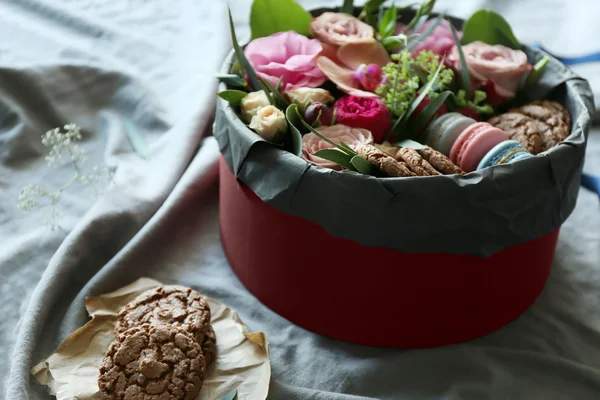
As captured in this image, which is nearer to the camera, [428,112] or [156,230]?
[428,112]

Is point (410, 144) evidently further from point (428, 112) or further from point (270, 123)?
point (270, 123)

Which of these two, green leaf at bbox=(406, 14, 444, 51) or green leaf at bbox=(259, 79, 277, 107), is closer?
green leaf at bbox=(259, 79, 277, 107)

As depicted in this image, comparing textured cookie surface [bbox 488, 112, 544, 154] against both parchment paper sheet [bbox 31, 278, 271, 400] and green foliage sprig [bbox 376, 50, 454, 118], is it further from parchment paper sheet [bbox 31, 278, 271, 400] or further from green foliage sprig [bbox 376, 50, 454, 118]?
parchment paper sheet [bbox 31, 278, 271, 400]

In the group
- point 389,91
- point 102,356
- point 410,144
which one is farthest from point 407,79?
point 102,356

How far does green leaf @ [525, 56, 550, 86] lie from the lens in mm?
1166

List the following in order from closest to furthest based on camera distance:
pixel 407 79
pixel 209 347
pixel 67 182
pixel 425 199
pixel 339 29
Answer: pixel 425 199 → pixel 209 347 → pixel 407 79 → pixel 339 29 → pixel 67 182

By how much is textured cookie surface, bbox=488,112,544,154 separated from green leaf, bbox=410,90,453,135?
11cm

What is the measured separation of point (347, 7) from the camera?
1.26 metres

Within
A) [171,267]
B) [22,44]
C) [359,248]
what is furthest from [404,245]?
[22,44]

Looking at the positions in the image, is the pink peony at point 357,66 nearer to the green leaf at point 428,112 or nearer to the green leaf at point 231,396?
the green leaf at point 428,112

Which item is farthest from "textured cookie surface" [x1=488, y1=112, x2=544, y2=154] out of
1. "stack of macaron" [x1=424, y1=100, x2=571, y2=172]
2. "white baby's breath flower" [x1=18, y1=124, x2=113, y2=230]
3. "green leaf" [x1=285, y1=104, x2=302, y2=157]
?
"white baby's breath flower" [x1=18, y1=124, x2=113, y2=230]

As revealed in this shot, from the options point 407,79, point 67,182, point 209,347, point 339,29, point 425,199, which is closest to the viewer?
point 425,199

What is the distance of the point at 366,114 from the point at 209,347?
40cm

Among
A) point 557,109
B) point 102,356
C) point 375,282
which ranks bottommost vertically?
point 102,356
